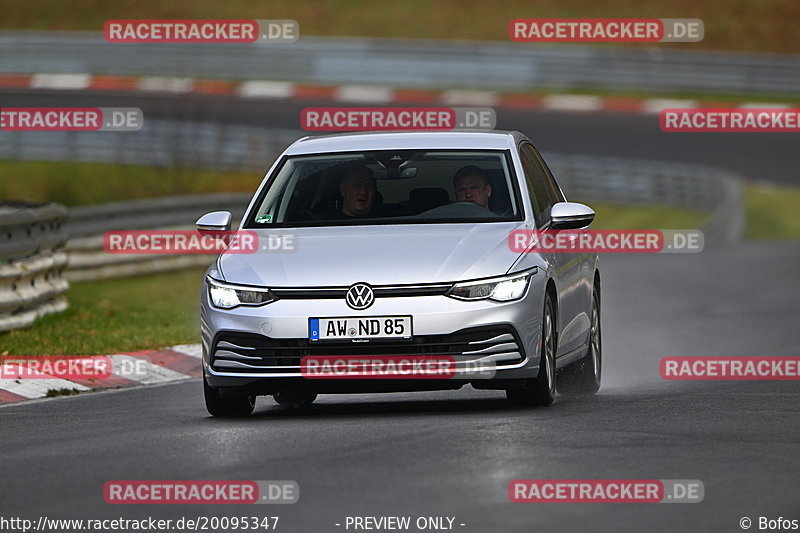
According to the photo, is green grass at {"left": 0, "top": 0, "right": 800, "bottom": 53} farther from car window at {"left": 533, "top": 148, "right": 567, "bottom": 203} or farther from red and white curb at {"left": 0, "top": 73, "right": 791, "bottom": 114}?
car window at {"left": 533, "top": 148, "right": 567, "bottom": 203}

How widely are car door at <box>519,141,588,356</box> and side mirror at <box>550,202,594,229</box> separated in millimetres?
93

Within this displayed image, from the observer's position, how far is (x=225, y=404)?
10445 millimetres

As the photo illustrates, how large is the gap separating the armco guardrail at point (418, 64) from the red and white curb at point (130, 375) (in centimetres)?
2748

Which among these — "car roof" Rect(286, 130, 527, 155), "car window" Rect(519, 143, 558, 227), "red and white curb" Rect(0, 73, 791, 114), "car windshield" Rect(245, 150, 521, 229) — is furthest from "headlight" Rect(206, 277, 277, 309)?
"red and white curb" Rect(0, 73, 791, 114)

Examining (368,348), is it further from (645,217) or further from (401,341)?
(645,217)

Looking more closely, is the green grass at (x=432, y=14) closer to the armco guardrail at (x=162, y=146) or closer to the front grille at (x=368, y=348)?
the armco guardrail at (x=162, y=146)

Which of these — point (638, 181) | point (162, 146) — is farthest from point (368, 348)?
point (638, 181)

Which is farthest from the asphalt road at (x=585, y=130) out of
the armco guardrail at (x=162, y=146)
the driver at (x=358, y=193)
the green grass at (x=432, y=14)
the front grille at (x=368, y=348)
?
the front grille at (x=368, y=348)

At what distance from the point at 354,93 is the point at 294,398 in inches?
1173

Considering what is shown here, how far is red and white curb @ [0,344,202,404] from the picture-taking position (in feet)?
40.2

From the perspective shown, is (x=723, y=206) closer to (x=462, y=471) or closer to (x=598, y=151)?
(x=598, y=151)

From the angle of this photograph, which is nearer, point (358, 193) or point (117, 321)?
point (358, 193)

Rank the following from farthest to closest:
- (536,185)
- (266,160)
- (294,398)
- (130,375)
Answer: (266,160), (130,375), (536,185), (294,398)

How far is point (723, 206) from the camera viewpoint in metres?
28.1
